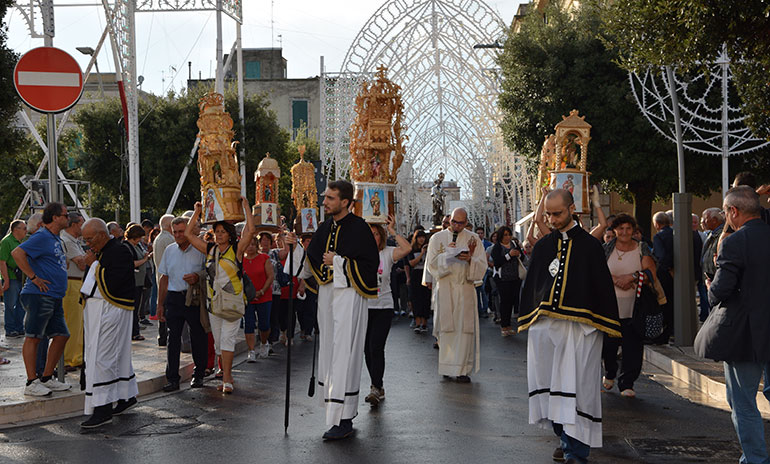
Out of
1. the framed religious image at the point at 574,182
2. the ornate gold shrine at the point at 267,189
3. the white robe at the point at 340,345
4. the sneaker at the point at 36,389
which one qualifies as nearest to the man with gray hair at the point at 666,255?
the framed religious image at the point at 574,182

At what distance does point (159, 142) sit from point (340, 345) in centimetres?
2914

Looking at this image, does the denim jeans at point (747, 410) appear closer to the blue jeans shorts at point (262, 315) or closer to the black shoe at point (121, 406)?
the black shoe at point (121, 406)

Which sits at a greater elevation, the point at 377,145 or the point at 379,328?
the point at 377,145

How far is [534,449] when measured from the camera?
7215mm

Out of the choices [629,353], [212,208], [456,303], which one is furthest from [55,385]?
[629,353]

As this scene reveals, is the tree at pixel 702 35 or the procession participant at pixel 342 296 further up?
the tree at pixel 702 35

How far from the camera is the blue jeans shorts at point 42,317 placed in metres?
9.46

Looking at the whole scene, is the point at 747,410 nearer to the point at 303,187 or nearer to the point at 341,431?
the point at 341,431

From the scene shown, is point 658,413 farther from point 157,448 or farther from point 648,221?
point 648,221

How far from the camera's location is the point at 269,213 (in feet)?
84.2

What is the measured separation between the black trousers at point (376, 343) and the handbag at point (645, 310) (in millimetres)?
2584

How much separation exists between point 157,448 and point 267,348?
657 cm

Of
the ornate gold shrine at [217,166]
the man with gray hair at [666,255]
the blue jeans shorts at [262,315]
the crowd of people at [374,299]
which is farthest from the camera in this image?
the ornate gold shrine at [217,166]

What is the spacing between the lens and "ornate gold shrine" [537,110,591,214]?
1477 centimetres
